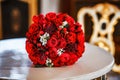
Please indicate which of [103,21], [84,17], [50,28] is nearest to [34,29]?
[50,28]

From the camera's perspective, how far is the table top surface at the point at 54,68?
3.60ft

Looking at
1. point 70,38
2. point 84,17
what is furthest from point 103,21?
point 70,38

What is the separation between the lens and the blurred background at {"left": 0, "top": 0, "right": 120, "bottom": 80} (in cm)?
184

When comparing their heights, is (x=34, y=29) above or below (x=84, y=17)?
above

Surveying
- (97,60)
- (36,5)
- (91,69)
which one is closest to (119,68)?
(97,60)

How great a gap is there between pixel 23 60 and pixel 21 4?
2016mm

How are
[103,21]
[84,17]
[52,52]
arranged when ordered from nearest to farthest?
[52,52] < [103,21] < [84,17]

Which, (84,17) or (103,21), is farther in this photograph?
(84,17)

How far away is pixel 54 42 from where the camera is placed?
1.15 m

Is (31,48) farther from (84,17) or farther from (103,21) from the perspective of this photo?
(84,17)

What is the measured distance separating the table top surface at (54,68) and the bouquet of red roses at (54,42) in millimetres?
36

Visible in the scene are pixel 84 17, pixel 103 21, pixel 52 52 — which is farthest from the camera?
pixel 84 17

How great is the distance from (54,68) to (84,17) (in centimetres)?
132

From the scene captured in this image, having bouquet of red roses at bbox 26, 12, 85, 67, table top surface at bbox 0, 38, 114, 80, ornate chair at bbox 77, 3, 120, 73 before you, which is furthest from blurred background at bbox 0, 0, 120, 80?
bouquet of red roses at bbox 26, 12, 85, 67
